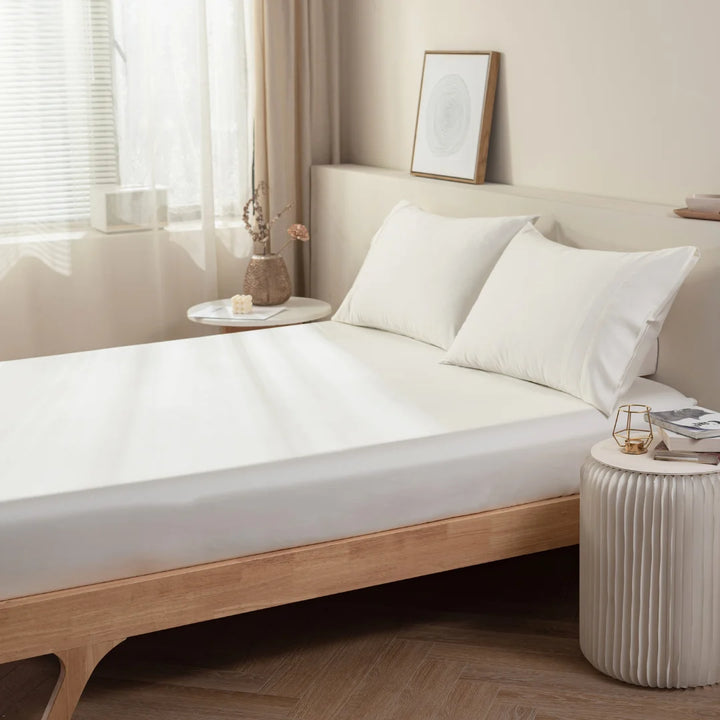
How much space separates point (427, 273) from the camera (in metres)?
3.17

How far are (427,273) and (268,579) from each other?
1277 millimetres

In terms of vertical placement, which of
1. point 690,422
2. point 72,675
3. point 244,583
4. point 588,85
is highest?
point 588,85

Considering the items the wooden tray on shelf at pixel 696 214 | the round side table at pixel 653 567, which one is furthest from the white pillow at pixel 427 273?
the round side table at pixel 653 567

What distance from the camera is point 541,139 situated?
3.35 m

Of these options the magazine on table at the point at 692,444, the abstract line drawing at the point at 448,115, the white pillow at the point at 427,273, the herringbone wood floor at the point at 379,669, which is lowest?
the herringbone wood floor at the point at 379,669

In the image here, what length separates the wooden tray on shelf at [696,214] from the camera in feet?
8.54

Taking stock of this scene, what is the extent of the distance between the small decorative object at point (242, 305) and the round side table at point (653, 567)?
1880 millimetres

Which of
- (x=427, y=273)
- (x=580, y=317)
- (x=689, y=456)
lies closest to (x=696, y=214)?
(x=580, y=317)

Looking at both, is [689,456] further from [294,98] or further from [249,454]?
[294,98]

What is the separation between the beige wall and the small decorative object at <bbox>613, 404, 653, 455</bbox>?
27.3 inches

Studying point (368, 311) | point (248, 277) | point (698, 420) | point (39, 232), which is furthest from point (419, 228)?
point (39, 232)

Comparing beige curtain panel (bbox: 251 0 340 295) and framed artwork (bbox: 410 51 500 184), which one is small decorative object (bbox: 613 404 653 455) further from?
beige curtain panel (bbox: 251 0 340 295)

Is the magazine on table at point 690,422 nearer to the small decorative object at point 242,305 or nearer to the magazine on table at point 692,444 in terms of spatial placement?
the magazine on table at point 692,444

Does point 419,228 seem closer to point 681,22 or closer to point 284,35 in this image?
point 681,22
